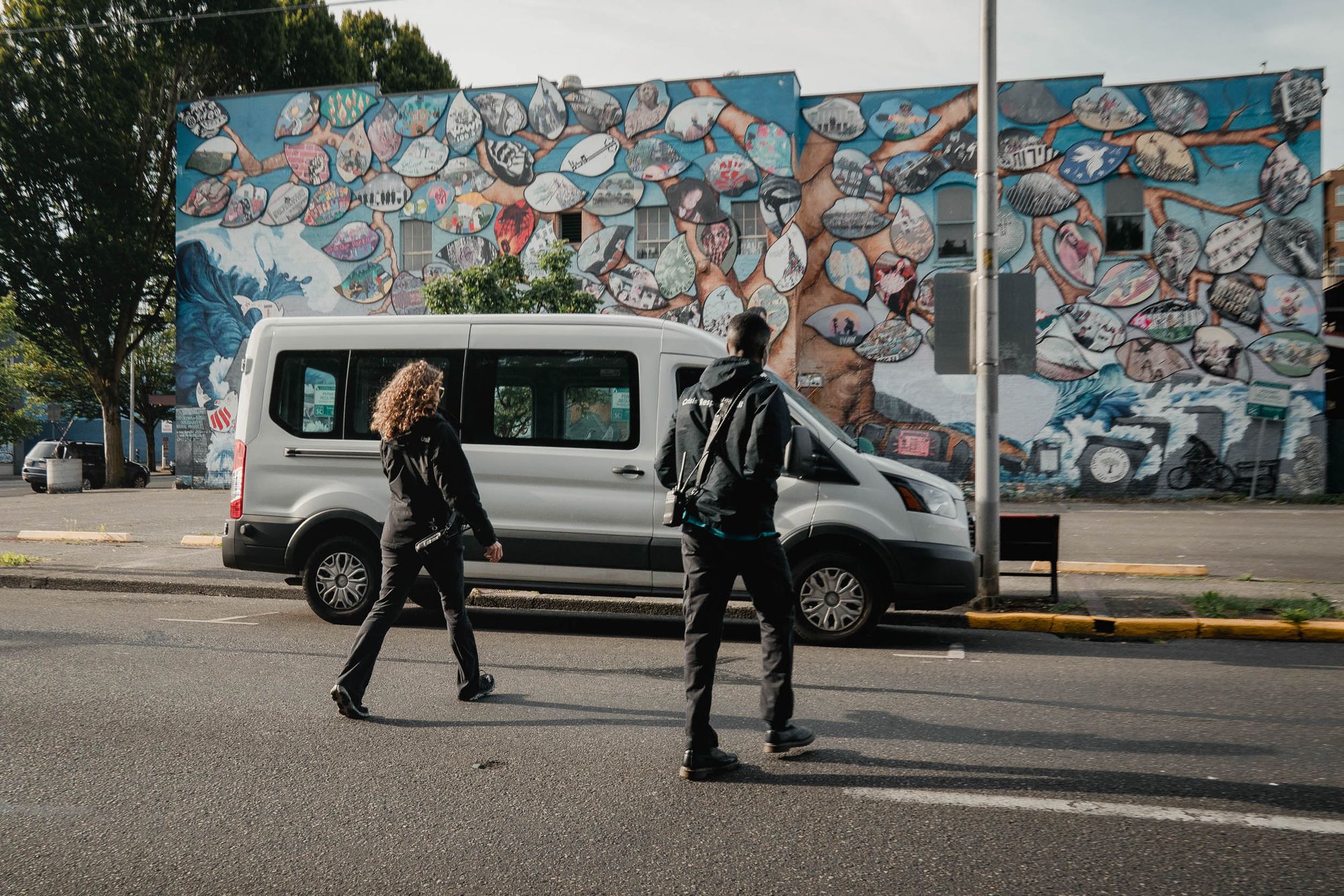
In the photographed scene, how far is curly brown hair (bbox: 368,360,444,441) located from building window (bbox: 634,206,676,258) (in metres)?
19.0

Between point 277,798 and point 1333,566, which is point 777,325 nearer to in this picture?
point 1333,566

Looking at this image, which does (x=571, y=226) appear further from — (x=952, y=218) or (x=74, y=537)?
(x=74, y=537)

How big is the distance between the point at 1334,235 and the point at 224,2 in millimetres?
65779

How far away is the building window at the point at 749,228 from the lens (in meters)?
23.3

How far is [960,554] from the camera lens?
743cm

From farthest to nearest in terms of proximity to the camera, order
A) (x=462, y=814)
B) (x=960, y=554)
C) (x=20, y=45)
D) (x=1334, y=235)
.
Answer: (x=1334, y=235)
(x=20, y=45)
(x=960, y=554)
(x=462, y=814)

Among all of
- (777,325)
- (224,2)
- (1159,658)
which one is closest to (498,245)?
(777,325)

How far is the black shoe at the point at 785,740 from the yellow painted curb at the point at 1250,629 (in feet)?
15.6

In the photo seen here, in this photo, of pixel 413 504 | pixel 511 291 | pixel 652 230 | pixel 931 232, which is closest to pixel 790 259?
pixel 931 232

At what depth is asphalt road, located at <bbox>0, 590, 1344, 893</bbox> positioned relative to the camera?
11.0 ft

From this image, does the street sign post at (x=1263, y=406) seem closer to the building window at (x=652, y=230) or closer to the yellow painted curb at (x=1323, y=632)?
the building window at (x=652, y=230)

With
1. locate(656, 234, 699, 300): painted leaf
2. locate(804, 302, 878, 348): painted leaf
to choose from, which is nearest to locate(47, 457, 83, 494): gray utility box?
locate(656, 234, 699, 300): painted leaf

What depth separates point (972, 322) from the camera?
30.0 ft

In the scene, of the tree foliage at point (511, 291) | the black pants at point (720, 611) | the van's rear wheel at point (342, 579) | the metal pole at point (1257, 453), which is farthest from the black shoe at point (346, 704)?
the metal pole at point (1257, 453)
